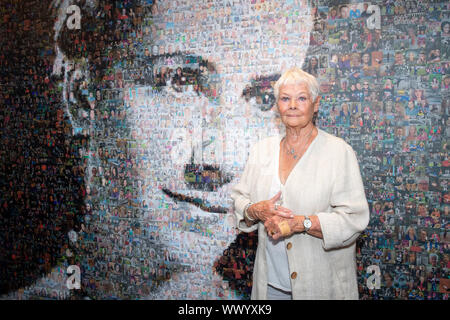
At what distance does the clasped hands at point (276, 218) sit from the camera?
1.54 meters

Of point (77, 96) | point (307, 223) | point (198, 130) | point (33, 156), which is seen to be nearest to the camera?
point (307, 223)

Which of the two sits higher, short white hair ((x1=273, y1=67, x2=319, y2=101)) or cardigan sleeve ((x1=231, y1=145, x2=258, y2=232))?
short white hair ((x1=273, y1=67, x2=319, y2=101))

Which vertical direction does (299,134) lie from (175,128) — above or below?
below

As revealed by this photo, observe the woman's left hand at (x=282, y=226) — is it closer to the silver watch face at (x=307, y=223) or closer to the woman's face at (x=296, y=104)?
the silver watch face at (x=307, y=223)

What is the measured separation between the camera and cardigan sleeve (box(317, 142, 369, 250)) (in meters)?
1.53

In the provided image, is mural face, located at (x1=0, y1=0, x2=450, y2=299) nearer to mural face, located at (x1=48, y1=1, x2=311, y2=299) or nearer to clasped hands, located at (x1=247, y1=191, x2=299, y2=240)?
mural face, located at (x1=48, y1=1, x2=311, y2=299)

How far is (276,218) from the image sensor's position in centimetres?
157

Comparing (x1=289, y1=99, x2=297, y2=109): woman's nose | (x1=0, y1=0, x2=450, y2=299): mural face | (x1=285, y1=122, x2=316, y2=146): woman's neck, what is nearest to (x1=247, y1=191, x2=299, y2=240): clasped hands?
(x1=285, y1=122, x2=316, y2=146): woman's neck

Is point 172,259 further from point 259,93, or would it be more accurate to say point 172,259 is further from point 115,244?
point 259,93

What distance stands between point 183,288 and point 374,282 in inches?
53.0

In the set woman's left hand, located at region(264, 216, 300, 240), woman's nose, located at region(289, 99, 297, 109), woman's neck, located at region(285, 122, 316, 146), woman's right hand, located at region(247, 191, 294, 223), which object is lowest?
woman's left hand, located at region(264, 216, 300, 240)

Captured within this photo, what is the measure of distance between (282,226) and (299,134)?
18.6 inches

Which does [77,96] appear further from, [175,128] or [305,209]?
[305,209]

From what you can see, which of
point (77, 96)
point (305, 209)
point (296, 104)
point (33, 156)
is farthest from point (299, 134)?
point (33, 156)
